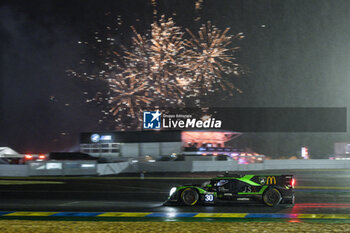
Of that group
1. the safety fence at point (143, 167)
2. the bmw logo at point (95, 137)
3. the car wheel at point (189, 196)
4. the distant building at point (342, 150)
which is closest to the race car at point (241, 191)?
the car wheel at point (189, 196)

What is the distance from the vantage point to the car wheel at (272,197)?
1282 centimetres

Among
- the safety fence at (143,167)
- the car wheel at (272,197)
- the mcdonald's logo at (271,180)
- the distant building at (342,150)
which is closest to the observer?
the car wheel at (272,197)

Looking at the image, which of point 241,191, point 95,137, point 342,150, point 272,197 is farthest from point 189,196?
point 95,137

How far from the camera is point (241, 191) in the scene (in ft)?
43.0

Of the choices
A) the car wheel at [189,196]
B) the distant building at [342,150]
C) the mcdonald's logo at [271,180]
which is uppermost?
the distant building at [342,150]

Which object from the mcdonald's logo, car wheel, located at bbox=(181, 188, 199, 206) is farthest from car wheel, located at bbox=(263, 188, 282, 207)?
car wheel, located at bbox=(181, 188, 199, 206)

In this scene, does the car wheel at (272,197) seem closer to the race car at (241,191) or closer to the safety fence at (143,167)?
the race car at (241,191)

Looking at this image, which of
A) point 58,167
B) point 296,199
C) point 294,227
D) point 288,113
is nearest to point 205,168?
point 58,167

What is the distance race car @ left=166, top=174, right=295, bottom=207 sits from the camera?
42.1 feet

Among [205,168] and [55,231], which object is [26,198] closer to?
[55,231]

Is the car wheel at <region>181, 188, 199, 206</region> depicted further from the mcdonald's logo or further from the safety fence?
the safety fence

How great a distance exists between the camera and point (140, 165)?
34.8 m

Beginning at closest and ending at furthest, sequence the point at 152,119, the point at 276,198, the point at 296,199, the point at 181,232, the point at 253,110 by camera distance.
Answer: the point at 181,232, the point at 276,198, the point at 296,199, the point at 152,119, the point at 253,110

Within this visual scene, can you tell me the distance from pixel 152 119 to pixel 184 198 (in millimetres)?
21036
